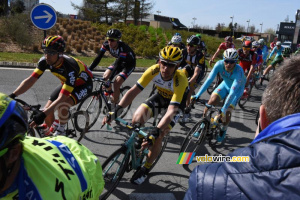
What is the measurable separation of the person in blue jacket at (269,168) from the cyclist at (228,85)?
13.7ft

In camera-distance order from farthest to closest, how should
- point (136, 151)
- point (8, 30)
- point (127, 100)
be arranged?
point (8, 30) → point (127, 100) → point (136, 151)

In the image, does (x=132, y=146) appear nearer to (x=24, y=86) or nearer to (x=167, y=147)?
(x=167, y=147)

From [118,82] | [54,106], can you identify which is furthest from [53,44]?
[118,82]

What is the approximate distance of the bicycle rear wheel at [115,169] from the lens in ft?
12.4

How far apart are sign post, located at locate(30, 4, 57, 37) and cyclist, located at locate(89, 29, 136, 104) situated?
3.26 m

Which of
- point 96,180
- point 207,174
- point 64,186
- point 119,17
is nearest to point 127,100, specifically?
point 96,180

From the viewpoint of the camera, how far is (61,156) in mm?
1610

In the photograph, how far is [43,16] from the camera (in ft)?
30.3

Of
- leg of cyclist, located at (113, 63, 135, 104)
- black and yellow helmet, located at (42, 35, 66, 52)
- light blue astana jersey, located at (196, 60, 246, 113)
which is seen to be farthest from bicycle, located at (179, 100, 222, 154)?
black and yellow helmet, located at (42, 35, 66, 52)

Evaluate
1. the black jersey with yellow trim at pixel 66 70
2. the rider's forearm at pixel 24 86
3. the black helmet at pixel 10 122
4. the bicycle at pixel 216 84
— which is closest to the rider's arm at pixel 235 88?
the black jersey with yellow trim at pixel 66 70

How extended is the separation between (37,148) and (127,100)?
3.10 m

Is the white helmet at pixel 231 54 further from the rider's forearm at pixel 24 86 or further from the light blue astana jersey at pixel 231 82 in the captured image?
the rider's forearm at pixel 24 86

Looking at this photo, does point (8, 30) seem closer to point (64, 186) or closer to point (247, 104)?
point (247, 104)

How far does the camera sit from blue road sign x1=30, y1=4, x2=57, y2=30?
9.07m
